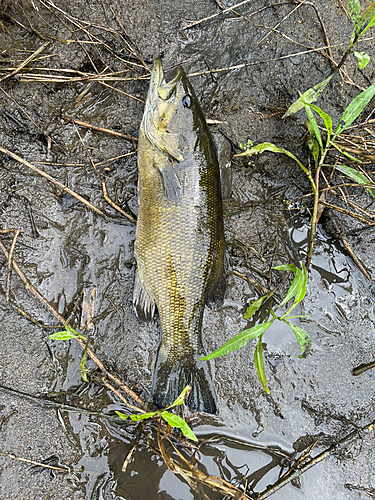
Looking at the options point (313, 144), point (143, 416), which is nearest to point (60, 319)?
point (143, 416)

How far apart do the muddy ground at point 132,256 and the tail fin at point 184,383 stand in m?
0.25

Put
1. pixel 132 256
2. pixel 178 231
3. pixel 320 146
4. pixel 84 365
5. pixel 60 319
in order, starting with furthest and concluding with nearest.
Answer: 1. pixel 132 256
2. pixel 320 146
3. pixel 60 319
4. pixel 84 365
5. pixel 178 231

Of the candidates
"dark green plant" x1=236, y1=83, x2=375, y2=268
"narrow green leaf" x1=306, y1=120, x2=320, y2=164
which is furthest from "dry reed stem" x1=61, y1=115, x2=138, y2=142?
"narrow green leaf" x1=306, y1=120, x2=320, y2=164

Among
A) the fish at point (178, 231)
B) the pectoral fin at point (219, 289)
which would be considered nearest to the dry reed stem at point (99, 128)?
the fish at point (178, 231)

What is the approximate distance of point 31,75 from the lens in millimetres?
3164

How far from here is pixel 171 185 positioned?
278 centimetres

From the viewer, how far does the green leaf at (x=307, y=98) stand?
113 inches

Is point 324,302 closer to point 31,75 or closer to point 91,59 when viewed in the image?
point 91,59

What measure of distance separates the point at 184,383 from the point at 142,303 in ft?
2.50

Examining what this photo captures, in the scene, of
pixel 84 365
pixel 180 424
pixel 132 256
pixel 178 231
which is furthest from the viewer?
pixel 132 256

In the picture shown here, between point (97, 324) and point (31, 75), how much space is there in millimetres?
2373

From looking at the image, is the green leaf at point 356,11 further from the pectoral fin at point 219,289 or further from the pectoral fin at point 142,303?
the pectoral fin at point 142,303

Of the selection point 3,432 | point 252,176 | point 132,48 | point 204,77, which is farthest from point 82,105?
point 3,432

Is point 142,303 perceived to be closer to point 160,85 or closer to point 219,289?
point 219,289
